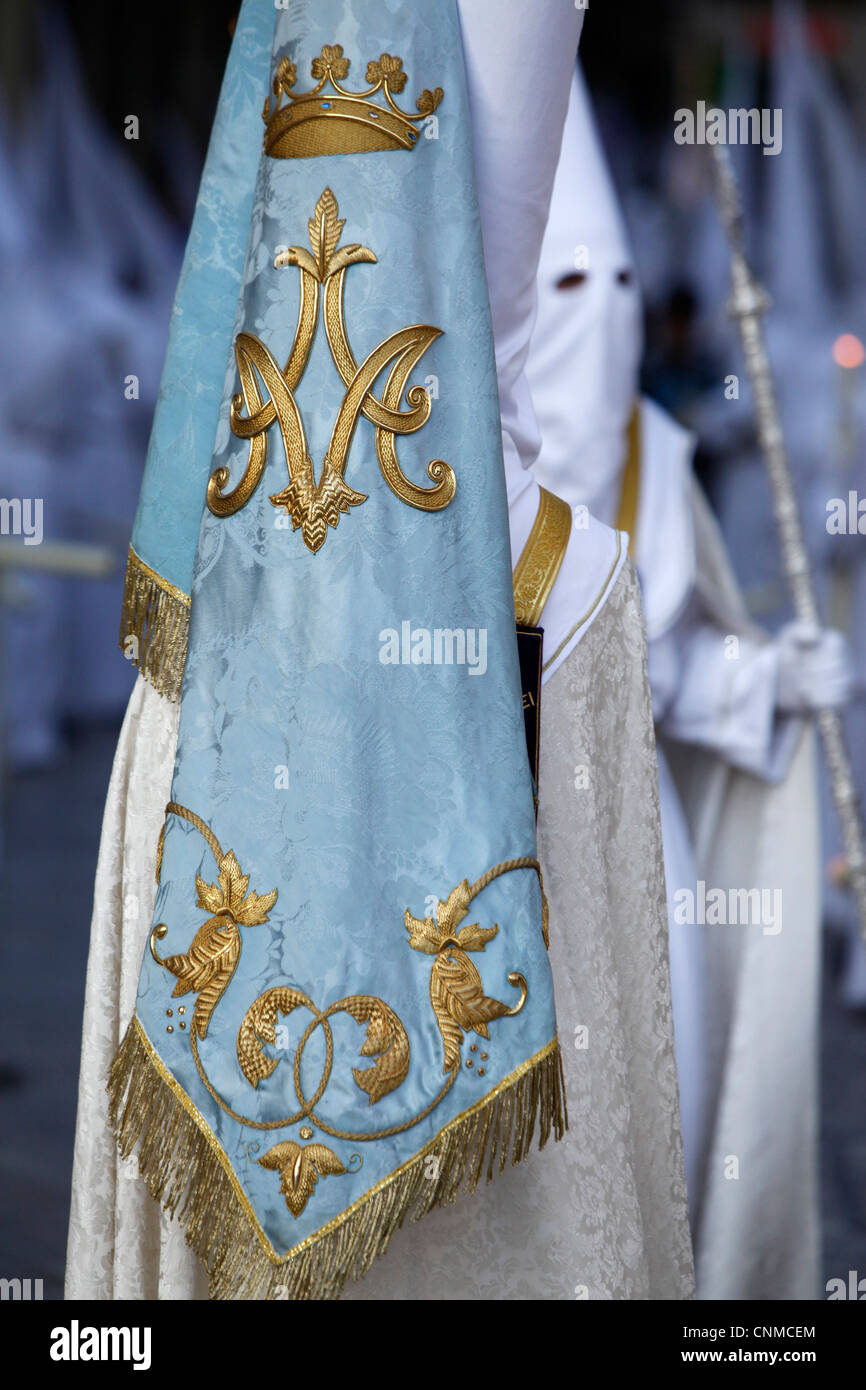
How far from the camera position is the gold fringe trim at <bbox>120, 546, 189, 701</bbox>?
100cm

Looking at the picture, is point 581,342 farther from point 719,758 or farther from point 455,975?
point 455,975

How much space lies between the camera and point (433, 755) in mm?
888

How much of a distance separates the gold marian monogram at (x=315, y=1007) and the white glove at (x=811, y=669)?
3.50 feet

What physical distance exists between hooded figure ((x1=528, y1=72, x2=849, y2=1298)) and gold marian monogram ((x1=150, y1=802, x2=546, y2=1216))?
0.97m

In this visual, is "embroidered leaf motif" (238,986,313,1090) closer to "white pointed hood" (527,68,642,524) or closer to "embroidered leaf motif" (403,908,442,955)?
"embroidered leaf motif" (403,908,442,955)

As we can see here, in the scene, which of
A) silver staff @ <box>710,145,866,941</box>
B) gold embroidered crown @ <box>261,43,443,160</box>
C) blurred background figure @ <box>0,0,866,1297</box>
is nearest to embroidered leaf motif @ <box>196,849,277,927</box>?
gold embroidered crown @ <box>261,43,443,160</box>

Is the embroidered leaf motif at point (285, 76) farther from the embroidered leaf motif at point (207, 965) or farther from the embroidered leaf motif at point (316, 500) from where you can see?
the embroidered leaf motif at point (207, 965)

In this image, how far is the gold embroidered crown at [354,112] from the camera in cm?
90

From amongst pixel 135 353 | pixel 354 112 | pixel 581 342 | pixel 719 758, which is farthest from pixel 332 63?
pixel 135 353

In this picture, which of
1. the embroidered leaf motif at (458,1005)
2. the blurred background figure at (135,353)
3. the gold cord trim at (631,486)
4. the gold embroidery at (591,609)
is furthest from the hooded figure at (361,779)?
the blurred background figure at (135,353)

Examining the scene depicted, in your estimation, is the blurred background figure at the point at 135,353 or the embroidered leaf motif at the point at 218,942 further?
the blurred background figure at the point at 135,353

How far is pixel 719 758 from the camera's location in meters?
1.97

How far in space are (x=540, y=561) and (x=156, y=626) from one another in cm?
27
